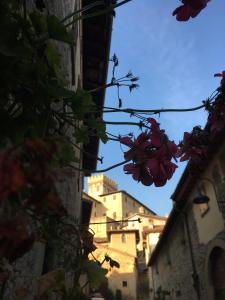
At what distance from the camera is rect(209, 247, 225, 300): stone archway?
29.8ft

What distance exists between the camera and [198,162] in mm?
1604

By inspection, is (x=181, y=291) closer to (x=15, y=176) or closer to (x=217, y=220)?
(x=217, y=220)

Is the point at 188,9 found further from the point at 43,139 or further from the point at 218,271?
the point at 218,271

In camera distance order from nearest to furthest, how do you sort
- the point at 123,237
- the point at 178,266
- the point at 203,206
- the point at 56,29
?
1. the point at 56,29
2. the point at 203,206
3. the point at 178,266
4. the point at 123,237

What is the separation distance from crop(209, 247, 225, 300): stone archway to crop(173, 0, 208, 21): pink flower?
343 inches

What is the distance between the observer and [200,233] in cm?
1087

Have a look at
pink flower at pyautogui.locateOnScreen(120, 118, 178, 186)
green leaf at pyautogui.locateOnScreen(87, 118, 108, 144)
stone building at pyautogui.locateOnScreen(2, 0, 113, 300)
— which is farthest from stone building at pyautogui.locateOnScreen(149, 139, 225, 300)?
pink flower at pyautogui.locateOnScreen(120, 118, 178, 186)

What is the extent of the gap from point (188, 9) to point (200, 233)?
10.4 meters

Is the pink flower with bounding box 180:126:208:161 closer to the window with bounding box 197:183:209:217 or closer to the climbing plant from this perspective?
the climbing plant

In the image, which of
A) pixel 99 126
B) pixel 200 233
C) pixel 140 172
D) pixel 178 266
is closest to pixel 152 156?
pixel 140 172

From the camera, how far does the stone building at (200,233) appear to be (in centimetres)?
889

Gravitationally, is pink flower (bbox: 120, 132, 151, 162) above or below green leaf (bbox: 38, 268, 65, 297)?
above

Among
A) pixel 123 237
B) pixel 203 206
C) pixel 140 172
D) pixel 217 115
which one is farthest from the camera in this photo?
pixel 123 237

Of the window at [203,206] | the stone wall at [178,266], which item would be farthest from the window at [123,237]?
the window at [203,206]
